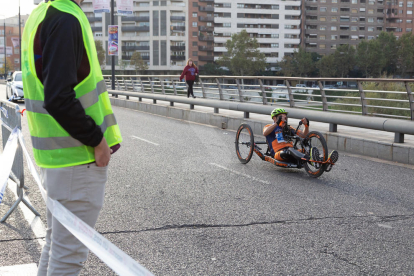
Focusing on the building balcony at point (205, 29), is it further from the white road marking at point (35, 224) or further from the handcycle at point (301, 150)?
the white road marking at point (35, 224)

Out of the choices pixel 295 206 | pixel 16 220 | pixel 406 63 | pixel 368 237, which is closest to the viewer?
pixel 368 237

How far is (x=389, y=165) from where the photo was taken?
28.8 ft

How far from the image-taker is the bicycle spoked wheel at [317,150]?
7326mm

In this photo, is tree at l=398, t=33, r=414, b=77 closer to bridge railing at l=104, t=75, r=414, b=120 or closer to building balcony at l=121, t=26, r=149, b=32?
building balcony at l=121, t=26, r=149, b=32

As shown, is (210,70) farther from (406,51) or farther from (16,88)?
(16,88)

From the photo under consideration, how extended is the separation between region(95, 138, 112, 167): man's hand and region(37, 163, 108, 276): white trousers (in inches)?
1.6

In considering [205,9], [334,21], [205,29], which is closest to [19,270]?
[205,29]

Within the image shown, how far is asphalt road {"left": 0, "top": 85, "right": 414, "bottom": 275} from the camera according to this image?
3893mm

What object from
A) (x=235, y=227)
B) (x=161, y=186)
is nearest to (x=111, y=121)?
(x=235, y=227)

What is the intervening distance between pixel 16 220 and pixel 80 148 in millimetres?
3154

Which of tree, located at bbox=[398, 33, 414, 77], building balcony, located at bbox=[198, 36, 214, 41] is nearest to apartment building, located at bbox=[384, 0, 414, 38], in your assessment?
tree, located at bbox=[398, 33, 414, 77]

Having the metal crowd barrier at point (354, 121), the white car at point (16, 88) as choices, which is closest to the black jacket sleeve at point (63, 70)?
the metal crowd barrier at point (354, 121)

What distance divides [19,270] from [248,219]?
7.67 feet

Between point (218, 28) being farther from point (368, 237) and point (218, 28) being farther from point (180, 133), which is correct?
point (368, 237)
